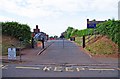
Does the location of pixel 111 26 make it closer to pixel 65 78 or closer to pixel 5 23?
pixel 5 23

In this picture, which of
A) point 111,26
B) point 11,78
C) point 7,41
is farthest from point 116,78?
point 7,41

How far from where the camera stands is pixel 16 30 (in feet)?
115

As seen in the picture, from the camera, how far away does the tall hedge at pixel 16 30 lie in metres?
34.4

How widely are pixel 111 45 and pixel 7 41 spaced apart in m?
10.7

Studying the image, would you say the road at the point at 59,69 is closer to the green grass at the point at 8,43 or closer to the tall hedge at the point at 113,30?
the tall hedge at the point at 113,30

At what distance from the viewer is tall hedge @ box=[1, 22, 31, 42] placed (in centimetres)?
3441

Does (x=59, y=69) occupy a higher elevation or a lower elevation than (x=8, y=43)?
lower

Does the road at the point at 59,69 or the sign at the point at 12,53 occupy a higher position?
the sign at the point at 12,53

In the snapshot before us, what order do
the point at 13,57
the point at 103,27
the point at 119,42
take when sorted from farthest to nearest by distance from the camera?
the point at 103,27
the point at 119,42
the point at 13,57

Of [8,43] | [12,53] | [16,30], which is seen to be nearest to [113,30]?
[8,43]

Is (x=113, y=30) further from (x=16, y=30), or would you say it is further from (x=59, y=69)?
(x=59, y=69)

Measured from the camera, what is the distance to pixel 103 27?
33656 millimetres

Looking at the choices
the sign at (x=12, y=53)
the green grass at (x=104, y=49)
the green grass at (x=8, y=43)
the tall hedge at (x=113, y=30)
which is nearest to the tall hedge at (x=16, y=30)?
the green grass at (x=8, y=43)

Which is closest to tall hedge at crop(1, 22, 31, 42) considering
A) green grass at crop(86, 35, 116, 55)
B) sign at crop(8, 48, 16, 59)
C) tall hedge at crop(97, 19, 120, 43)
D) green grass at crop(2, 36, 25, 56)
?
green grass at crop(2, 36, 25, 56)
